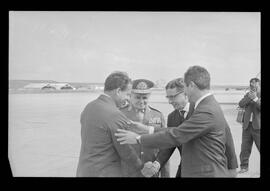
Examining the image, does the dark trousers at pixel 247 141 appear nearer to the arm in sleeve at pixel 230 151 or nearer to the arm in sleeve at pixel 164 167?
the arm in sleeve at pixel 230 151

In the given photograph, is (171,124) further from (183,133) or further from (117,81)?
(117,81)

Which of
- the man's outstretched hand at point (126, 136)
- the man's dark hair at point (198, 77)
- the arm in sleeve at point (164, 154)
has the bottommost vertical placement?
the arm in sleeve at point (164, 154)

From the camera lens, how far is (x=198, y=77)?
4352 mm

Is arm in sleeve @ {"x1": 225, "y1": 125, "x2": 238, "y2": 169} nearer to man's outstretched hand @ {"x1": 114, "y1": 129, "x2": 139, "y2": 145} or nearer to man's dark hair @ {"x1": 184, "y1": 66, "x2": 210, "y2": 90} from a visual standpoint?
man's dark hair @ {"x1": 184, "y1": 66, "x2": 210, "y2": 90}

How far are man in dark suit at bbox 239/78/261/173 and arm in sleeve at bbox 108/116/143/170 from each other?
1.36 metres

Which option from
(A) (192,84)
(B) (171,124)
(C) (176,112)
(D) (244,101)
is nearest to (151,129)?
(B) (171,124)

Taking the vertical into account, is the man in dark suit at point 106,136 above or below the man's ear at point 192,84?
below

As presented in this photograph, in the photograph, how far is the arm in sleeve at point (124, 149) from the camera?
13.5ft

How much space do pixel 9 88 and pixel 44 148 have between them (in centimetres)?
90

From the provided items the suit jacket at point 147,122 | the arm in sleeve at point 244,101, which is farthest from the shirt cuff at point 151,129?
the arm in sleeve at point 244,101

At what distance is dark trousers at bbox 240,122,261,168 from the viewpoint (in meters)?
4.54

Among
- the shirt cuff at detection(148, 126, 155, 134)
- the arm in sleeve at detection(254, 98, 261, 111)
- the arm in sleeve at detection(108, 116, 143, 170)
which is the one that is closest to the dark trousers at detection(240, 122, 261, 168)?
the arm in sleeve at detection(254, 98, 261, 111)

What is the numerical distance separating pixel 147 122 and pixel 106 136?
56 cm

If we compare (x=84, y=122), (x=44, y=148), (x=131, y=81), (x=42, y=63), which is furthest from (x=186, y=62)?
(x=44, y=148)
